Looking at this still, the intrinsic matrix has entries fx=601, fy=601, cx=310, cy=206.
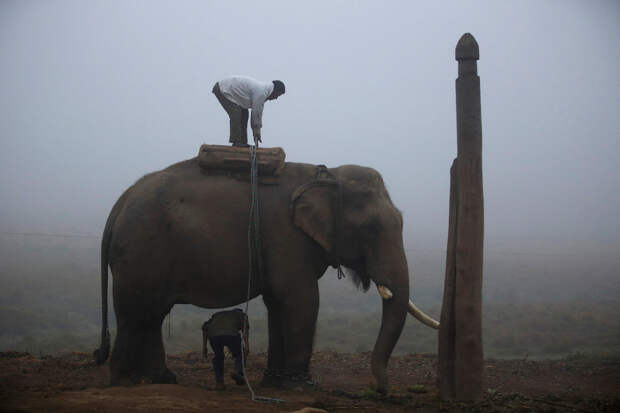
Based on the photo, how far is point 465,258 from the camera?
6547 mm

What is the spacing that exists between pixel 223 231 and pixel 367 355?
4.79 meters

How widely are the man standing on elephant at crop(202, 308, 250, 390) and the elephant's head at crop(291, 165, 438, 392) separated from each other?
1367 millimetres

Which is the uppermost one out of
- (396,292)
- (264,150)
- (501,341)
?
(264,150)

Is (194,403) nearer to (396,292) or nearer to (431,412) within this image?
(431,412)

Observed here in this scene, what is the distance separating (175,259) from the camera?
23.7 ft

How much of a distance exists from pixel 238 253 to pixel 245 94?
2423 millimetres

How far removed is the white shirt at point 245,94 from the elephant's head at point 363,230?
1431 millimetres

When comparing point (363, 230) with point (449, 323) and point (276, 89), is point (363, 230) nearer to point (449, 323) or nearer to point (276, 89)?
point (449, 323)

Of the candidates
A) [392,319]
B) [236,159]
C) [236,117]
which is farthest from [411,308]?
[236,117]

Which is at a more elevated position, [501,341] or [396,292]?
[396,292]

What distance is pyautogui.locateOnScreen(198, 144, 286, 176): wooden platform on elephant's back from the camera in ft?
24.9

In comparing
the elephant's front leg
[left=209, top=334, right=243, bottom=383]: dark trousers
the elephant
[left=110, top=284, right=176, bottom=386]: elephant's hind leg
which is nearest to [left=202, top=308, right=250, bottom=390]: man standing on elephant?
[left=209, top=334, right=243, bottom=383]: dark trousers

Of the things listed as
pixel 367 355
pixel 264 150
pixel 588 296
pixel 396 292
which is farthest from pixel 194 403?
pixel 588 296

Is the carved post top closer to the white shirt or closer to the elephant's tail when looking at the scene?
the white shirt
